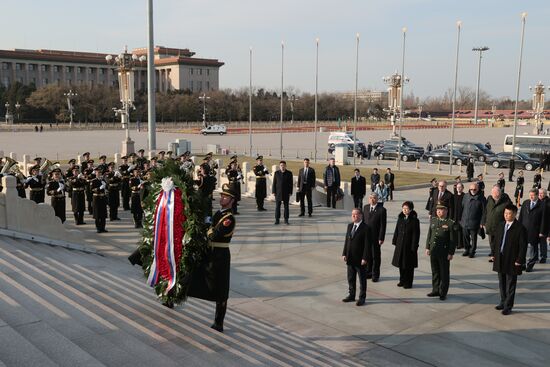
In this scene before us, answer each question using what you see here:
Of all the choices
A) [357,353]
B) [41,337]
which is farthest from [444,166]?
[41,337]

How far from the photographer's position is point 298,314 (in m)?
8.04

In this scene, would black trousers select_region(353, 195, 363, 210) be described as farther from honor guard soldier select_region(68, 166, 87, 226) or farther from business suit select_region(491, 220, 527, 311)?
business suit select_region(491, 220, 527, 311)

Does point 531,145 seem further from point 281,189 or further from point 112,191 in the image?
point 112,191

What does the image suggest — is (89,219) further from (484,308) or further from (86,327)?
(484,308)

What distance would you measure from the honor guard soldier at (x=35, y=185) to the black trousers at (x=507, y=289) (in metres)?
11.6

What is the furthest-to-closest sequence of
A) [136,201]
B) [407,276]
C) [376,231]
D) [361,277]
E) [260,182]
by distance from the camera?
[260,182], [136,201], [376,231], [407,276], [361,277]

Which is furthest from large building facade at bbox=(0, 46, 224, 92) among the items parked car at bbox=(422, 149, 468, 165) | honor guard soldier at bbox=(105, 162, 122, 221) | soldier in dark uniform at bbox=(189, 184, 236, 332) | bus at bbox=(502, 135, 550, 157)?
soldier in dark uniform at bbox=(189, 184, 236, 332)

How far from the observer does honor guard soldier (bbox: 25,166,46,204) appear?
14.1 meters

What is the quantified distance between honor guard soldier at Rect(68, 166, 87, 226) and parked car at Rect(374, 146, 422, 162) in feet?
94.8

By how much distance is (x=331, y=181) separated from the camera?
17422mm

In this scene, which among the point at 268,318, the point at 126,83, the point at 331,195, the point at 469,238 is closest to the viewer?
the point at 268,318

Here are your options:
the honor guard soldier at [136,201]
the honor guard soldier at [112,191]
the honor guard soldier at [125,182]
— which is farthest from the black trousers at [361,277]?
the honor guard soldier at [125,182]

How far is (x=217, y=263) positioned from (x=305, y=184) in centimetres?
946

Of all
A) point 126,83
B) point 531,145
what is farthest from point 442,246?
point 531,145
